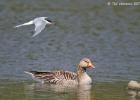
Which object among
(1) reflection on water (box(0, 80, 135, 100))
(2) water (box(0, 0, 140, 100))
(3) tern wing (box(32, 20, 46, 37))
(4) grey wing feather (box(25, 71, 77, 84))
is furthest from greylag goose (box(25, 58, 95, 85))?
(3) tern wing (box(32, 20, 46, 37))

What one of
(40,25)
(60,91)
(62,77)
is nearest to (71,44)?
(40,25)

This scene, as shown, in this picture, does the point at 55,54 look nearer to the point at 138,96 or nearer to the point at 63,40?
the point at 63,40

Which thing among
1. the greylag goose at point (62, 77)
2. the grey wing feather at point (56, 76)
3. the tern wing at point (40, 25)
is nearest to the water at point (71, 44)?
the greylag goose at point (62, 77)

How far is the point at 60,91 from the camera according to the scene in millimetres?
18797

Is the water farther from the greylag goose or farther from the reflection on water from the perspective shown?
the greylag goose

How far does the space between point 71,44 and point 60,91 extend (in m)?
7.84

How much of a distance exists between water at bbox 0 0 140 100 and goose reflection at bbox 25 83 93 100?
0.03m

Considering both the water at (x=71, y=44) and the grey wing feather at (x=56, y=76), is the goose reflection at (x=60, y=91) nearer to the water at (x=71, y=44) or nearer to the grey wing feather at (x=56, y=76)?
the water at (x=71, y=44)

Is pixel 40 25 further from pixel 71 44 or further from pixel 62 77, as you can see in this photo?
pixel 71 44

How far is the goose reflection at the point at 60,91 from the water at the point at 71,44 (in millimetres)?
27

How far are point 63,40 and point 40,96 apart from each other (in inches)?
389

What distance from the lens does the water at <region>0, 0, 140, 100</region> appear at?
1931cm

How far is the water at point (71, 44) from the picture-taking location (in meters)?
19.3

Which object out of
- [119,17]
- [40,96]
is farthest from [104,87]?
[119,17]
